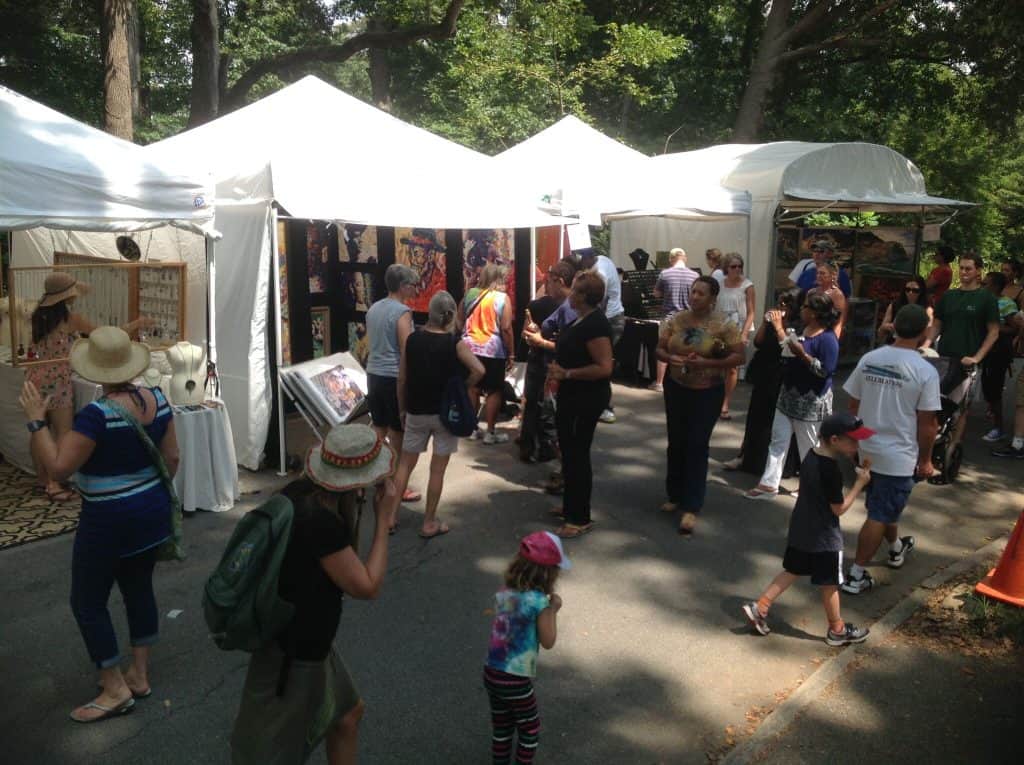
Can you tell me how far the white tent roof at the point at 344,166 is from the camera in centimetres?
652

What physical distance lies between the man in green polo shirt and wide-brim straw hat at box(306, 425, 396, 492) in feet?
20.7

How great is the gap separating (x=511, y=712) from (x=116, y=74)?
10.3 m

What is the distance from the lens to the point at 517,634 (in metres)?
2.97

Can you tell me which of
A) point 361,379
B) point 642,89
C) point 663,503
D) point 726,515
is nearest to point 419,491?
point 361,379

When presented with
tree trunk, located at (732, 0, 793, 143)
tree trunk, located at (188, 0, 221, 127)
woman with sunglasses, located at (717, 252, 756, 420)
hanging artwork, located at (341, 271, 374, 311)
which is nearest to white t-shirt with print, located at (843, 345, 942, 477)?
woman with sunglasses, located at (717, 252, 756, 420)

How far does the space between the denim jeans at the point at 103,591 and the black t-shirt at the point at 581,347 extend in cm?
281

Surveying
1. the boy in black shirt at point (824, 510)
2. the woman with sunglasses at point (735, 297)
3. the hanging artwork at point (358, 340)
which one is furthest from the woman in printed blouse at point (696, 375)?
the hanging artwork at point (358, 340)

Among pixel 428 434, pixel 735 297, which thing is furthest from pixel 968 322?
pixel 428 434

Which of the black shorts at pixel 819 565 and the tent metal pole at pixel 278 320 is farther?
the tent metal pole at pixel 278 320

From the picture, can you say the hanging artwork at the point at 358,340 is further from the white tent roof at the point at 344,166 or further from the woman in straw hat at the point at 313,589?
the woman in straw hat at the point at 313,589

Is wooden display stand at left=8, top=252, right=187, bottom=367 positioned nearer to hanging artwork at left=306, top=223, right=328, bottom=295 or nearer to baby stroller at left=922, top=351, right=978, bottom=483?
hanging artwork at left=306, top=223, right=328, bottom=295

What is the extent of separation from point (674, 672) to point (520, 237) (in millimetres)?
6102

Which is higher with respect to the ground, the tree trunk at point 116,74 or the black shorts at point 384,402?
the tree trunk at point 116,74

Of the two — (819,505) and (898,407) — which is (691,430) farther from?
(819,505)
